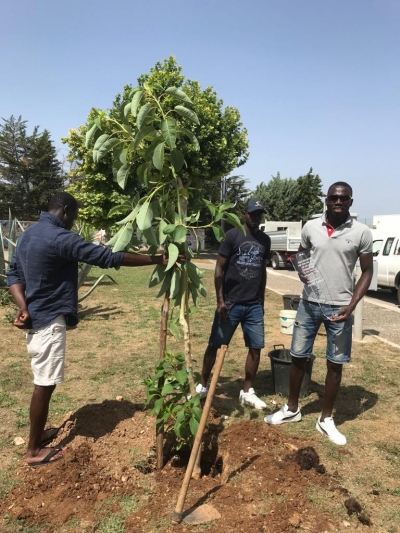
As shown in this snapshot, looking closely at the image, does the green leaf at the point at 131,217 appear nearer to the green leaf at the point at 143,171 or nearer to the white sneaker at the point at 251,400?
the green leaf at the point at 143,171

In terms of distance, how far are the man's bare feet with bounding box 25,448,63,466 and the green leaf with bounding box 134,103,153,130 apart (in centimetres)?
239

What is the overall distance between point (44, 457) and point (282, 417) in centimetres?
198

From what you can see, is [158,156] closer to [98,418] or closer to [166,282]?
[166,282]

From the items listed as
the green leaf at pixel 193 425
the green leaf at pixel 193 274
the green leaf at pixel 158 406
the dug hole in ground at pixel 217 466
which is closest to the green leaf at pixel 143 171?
the green leaf at pixel 193 274

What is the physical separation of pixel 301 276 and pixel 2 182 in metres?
48.9

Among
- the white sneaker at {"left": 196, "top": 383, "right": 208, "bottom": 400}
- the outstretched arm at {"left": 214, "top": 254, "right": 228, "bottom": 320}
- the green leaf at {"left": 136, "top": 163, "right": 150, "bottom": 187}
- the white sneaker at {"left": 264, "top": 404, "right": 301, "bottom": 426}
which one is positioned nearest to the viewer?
the green leaf at {"left": 136, "top": 163, "right": 150, "bottom": 187}

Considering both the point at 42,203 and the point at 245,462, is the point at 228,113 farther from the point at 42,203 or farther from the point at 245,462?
the point at 42,203

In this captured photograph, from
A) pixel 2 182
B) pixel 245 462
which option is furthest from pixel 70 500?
pixel 2 182

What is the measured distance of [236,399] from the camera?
14.1 feet

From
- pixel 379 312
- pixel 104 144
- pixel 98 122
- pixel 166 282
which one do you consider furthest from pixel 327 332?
pixel 379 312

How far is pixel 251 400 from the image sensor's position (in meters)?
4.12

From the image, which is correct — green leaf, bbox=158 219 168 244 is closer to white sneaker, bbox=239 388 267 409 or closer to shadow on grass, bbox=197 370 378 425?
shadow on grass, bbox=197 370 378 425

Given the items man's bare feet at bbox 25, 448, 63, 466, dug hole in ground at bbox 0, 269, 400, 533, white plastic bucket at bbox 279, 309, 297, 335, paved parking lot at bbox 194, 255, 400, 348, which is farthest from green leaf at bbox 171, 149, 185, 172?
paved parking lot at bbox 194, 255, 400, 348

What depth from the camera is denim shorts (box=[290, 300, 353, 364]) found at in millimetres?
3463
